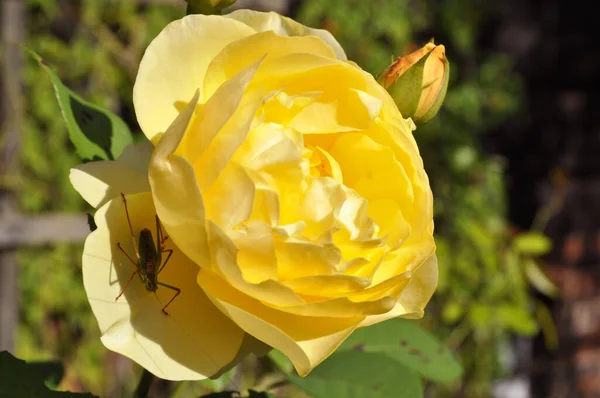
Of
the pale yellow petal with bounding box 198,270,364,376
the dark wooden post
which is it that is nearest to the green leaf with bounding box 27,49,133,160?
the pale yellow petal with bounding box 198,270,364,376

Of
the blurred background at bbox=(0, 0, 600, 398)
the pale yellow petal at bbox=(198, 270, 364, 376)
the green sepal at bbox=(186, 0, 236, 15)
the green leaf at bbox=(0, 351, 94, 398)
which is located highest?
the green sepal at bbox=(186, 0, 236, 15)

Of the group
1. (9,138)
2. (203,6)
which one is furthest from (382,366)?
(9,138)

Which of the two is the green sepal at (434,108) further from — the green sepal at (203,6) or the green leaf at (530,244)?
the green leaf at (530,244)

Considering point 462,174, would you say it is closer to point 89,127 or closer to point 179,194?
point 89,127

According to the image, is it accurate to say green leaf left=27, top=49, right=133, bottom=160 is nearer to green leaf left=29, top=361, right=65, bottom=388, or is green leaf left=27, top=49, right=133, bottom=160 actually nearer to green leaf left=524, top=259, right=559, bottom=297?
green leaf left=29, top=361, right=65, bottom=388

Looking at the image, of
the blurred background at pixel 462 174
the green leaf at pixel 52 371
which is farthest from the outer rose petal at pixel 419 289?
the blurred background at pixel 462 174

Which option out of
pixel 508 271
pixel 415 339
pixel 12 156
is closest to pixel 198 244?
pixel 415 339
